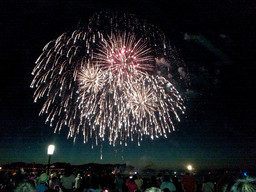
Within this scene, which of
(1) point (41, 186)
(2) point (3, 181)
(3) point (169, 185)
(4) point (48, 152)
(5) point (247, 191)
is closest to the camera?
(5) point (247, 191)

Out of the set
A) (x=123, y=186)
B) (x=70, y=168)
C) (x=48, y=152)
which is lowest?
(x=123, y=186)

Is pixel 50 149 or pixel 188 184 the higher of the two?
pixel 50 149

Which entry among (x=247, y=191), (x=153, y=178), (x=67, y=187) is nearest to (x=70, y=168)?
(x=67, y=187)

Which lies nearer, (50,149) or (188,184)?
(188,184)

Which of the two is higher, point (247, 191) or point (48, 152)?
point (48, 152)

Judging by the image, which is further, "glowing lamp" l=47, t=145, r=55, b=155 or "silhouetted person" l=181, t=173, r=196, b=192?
"glowing lamp" l=47, t=145, r=55, b=155

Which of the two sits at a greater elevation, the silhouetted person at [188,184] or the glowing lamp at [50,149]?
the glowing lamp at [50,149]

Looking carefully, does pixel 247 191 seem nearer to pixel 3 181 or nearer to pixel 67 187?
pixel 67 187

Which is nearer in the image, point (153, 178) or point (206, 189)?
point (206, 189)

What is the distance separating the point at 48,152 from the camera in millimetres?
14602

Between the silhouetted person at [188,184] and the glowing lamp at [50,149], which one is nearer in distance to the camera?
the silhouetted person at [188,184]

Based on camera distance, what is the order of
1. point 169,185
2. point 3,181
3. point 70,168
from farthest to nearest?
point 3,181 < point 70,168 < point 169,185

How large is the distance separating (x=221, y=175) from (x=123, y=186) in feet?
19.8

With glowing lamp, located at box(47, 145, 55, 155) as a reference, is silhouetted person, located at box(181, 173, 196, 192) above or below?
below
